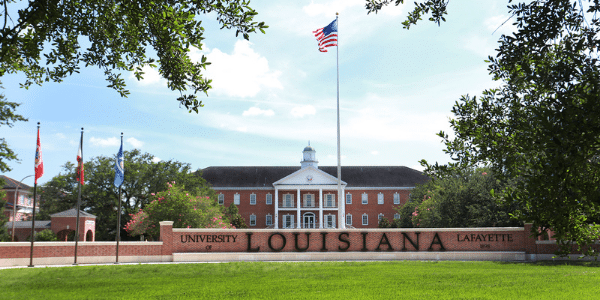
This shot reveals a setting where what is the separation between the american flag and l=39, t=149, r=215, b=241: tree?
74.2 feet

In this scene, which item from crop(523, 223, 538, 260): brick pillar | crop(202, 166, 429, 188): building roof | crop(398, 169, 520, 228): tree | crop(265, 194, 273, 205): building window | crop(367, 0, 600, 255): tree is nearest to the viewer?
crop(367, 0, 600, 255): tree

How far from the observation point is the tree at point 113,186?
45.9m

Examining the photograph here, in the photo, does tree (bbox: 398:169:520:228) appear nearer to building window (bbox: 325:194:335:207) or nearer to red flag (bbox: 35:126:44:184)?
red flag (bbox: 35:126:44:184)

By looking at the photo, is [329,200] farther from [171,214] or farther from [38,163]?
[38,163]

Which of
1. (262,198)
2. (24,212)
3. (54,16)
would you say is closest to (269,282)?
(54,16)

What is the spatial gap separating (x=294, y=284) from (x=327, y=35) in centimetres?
1994

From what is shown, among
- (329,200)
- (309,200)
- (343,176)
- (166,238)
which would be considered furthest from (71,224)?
(343,176)

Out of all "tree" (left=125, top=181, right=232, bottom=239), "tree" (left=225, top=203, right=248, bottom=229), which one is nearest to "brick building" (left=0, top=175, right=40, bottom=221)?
"tree" (left=225, top=203, right=248, bottom=229)

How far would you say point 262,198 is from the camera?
64.6m

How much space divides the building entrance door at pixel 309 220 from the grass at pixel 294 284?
45711 millimetres

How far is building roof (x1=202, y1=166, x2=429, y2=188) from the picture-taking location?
215 feet

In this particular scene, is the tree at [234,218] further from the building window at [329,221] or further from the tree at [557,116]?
the tree at [557,116]

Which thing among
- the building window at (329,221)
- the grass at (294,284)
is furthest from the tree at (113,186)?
the grass at (294,284)

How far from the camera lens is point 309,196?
211ft
